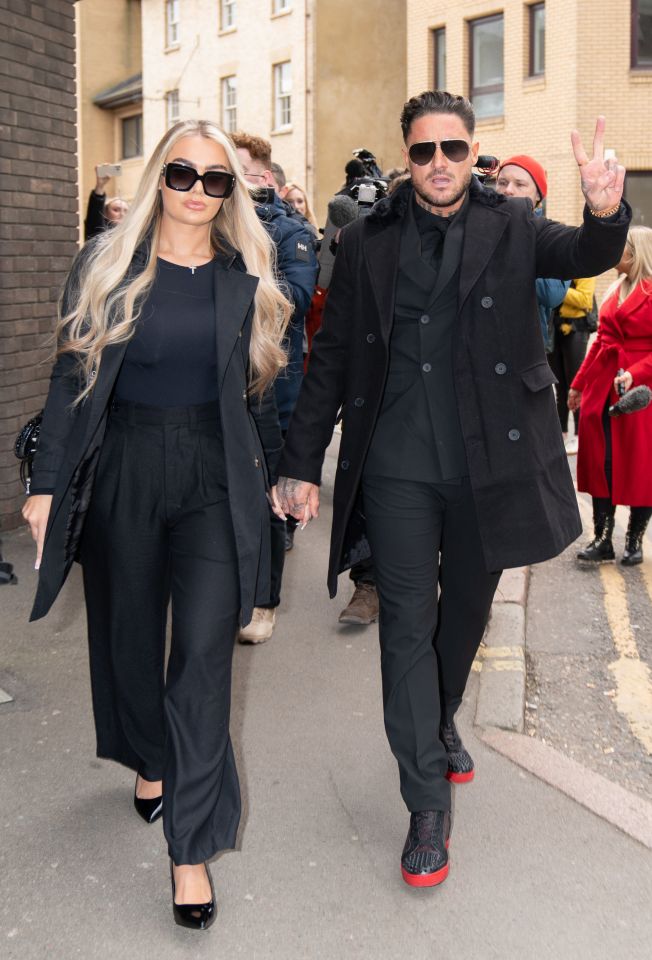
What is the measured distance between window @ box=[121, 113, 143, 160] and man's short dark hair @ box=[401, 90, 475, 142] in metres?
35.2

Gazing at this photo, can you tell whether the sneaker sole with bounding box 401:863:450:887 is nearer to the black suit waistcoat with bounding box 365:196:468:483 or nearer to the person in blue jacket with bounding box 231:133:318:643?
the black suit waistcoat with bounding box 365:196:468:483

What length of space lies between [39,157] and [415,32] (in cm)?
2075

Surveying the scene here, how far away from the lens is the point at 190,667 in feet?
10.5

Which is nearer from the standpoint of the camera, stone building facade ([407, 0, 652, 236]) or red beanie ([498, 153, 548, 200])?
red beanie ([498, 153, 548, 200])

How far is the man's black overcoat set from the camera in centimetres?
338

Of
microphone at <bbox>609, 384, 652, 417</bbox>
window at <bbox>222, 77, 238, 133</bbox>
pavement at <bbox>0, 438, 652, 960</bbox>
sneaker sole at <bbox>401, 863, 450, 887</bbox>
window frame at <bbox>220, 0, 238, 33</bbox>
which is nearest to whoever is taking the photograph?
pavement at <bbox>0, 438, 652, 960</bbox>

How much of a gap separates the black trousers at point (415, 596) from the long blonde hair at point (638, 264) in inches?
152

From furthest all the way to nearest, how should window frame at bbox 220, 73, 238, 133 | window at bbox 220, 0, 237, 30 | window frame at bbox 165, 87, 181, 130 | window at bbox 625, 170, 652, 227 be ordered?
window frame at bbox 165, 87, 181, 130
window frame at bbox 220, 73, 238, 133
window at bbox 220, 0, 237, 30
window at bbox 625, 170, 652, 227

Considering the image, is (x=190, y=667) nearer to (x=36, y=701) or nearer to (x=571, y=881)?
(x=571, y=881)

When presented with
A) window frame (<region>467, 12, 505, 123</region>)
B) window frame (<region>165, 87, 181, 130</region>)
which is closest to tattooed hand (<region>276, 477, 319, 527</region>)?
window frame (<region>467, 12, 505, 123</region>)

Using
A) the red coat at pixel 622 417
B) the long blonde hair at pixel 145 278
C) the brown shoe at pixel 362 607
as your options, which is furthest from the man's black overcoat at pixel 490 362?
the red coat at pixel 622 417

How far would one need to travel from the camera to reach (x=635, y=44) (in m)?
22.7

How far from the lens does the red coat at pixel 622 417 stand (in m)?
7.00

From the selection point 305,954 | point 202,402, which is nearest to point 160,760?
point 305,954
